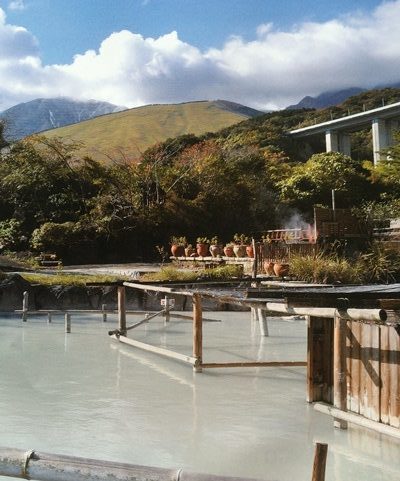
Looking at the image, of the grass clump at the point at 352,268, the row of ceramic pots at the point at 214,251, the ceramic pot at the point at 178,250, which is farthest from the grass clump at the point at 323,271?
the ceramic pot at the point at 178,250

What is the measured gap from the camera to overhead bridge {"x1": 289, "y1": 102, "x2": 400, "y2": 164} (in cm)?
Result: 4075

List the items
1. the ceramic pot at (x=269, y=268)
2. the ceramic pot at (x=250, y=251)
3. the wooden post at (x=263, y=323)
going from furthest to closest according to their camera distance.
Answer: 1. the ceramic pot at (x=250, y=251)
2. the ceramic pot at (x=269, y=268)
3. the wooden post at (x=263, y=323)

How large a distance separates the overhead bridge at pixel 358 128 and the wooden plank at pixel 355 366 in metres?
36.6

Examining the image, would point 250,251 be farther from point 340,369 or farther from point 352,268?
point 340,369

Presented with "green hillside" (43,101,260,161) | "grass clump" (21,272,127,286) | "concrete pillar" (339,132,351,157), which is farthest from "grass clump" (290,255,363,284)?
"green hillside" (43,101,260,161)

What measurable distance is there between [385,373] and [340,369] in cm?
38

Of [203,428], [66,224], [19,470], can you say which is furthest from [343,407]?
[66,224]

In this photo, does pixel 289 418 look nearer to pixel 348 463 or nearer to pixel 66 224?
pixel 348 463

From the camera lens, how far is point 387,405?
4.48m

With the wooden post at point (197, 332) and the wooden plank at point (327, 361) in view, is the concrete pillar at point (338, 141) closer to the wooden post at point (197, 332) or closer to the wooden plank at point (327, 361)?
the wooden post at point (197, 332)

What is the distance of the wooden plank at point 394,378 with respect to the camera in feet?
14.4

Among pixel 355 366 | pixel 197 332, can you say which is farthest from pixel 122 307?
pixel 355 366

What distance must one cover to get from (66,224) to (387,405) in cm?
1756

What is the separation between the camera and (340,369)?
15.7 feet
